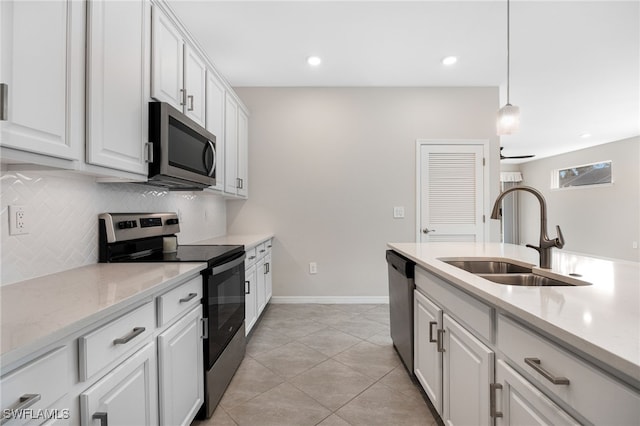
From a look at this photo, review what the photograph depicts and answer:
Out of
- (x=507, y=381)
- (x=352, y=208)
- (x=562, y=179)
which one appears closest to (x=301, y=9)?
(x=352, y=208)

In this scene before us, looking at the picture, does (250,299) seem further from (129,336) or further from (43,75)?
(43,75)

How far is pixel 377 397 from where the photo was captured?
1.99 metres

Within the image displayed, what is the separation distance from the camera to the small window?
7082 mm

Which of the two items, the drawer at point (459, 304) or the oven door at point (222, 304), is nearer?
the drawer at point (459, 304)

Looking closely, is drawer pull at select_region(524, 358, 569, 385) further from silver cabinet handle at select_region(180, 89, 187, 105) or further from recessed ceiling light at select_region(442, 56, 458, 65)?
recessed ceiling light at select_region(442, 56, 458, 65)

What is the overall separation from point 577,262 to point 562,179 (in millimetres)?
8296

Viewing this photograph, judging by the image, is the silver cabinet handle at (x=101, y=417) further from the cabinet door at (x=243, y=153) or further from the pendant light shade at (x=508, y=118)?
the cabinet door at (x=243, y=153)

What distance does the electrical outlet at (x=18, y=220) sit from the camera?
50.2 inches

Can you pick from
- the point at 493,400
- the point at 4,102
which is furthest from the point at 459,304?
the point at 4,102

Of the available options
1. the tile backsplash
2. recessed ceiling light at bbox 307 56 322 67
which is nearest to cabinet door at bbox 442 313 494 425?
the tile backsplash

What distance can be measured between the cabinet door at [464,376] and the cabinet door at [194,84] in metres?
2.07

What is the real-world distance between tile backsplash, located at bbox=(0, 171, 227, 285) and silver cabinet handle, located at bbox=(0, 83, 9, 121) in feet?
1.45

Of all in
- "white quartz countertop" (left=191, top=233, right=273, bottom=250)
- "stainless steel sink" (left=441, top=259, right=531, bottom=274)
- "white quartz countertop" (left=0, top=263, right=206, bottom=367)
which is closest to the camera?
"white quartz countertop" (left=0, top=263, right=206, bottom=367)

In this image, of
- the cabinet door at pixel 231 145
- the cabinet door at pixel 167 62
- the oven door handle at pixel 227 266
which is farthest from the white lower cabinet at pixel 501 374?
the cabinet door at pixel 231 145
